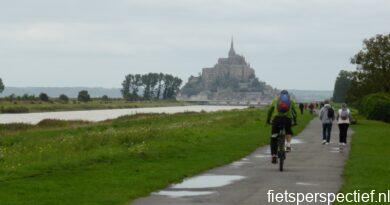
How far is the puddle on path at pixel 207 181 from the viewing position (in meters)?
13.9

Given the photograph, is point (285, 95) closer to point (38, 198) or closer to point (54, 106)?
point (38, 198)

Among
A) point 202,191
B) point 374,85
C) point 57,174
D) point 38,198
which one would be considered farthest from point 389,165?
point 374,85

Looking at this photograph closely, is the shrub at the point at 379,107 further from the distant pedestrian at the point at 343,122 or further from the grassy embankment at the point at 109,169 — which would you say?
the distant pedestrian at the point at 343,122

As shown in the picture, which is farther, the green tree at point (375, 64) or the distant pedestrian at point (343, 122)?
the green tree at point (375, 64)

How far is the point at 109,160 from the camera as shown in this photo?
62.5 feet

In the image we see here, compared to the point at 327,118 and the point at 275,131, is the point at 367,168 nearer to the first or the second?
the point at 275,131

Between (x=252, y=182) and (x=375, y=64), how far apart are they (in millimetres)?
58203

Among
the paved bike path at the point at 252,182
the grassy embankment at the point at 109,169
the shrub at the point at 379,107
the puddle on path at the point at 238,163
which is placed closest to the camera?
the paved bike path at the point at 252,182

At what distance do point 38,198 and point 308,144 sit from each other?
1705cm

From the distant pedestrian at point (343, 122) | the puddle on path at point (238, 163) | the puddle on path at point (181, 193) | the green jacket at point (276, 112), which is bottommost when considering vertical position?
the puddle on path at point (181, 193)

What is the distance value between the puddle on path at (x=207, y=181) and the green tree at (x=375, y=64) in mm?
55647

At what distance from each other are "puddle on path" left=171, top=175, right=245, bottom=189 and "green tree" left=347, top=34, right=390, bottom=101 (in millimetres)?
55647

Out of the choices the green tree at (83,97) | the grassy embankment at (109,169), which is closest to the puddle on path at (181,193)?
the grassy embankment at (109,169)

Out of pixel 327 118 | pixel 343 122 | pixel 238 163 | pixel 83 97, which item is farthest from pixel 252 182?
pixel 83 97
